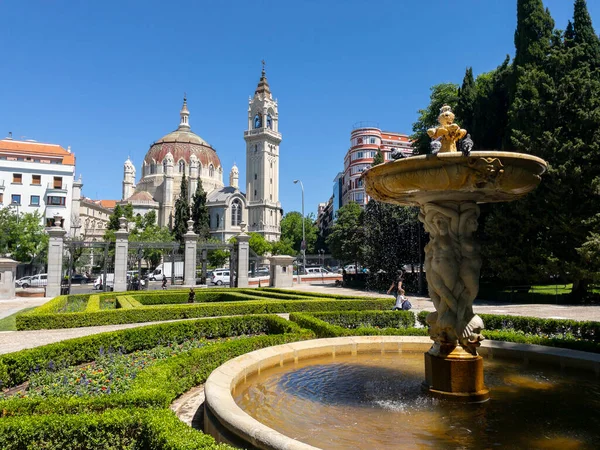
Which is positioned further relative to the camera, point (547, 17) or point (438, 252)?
point (547, 17)

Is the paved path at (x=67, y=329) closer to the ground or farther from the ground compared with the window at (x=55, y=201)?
closer to the ground

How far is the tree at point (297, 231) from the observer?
281 ft

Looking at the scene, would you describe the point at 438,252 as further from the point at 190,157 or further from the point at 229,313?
the point at 190,157

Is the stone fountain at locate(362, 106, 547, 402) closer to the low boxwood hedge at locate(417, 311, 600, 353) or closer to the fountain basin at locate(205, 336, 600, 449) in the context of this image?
the fountain basin at locate(205, 336, 600, 449)

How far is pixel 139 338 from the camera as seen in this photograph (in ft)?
31.5

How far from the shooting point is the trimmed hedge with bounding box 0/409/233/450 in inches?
159

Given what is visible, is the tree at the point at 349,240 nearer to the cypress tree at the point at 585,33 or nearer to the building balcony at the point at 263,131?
the cypress tree at the point at 585,33

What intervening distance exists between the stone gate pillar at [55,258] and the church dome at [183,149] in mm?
75155

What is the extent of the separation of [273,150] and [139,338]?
8547 centimetres

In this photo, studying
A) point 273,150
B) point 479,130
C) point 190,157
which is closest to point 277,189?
point 273,150

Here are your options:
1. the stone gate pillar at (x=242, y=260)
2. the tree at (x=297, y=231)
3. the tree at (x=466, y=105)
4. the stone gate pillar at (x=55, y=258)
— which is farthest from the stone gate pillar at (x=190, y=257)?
the tree at (x=297, y=231)

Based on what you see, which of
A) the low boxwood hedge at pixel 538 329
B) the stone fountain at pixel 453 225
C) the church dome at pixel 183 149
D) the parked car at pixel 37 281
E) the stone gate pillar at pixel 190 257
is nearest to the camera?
the stone fountain at pixel 453 225

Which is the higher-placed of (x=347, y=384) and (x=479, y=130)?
(x=479, y=130)

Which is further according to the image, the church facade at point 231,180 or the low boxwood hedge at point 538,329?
the church facade at point 231,180
